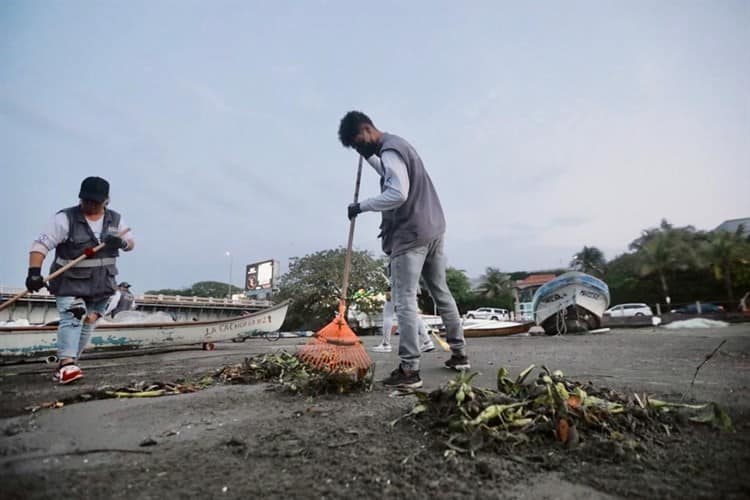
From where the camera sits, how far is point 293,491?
1.11m

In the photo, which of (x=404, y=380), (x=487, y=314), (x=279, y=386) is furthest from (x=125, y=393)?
(x=487, y=314)

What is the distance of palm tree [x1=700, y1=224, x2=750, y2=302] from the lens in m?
32.9

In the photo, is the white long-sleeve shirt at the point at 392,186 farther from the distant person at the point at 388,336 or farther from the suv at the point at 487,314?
the suv at the point at 487,314

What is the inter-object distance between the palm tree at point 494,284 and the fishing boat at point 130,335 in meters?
55.5

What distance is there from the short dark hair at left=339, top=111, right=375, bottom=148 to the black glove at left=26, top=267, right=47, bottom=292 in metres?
3.06

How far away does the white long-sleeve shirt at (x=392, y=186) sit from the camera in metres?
3.12

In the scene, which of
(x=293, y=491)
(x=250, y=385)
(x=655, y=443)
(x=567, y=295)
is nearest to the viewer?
(x=293, y=491)

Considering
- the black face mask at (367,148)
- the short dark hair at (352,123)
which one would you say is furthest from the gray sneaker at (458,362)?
the short dark hair at (352,123)

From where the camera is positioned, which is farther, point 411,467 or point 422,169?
point 422,169

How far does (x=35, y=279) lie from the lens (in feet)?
11.7

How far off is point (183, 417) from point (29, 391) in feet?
6.51

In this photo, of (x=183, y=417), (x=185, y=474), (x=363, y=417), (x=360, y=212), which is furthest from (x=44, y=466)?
(x=360, y=212)

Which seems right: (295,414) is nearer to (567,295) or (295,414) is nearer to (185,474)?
(185,474)

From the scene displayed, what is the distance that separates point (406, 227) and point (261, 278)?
211 ft
